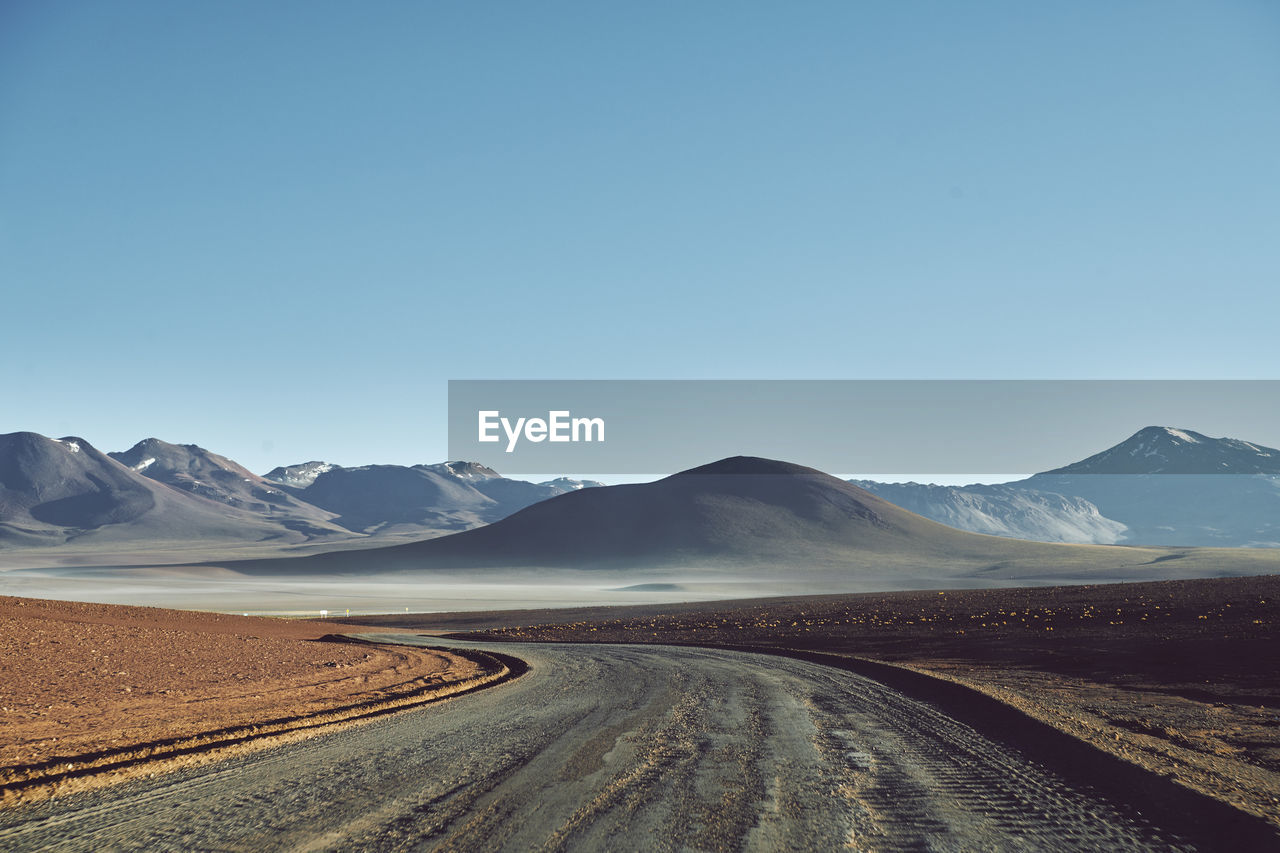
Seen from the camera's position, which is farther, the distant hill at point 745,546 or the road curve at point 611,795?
the distant hill at point 745,546

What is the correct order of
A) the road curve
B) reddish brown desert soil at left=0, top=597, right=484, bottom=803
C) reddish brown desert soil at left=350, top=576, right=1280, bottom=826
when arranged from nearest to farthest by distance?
1. the road curve
2. reddish brown desert soil at left=0, top=597, right=484, bottom=803
3. reddish brown desert soil at left=350, top=576, right=1280, bottom=826

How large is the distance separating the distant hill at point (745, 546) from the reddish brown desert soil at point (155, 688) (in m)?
103

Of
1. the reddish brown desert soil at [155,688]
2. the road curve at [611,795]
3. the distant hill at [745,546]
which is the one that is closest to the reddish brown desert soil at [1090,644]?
the road curve at [611,795]

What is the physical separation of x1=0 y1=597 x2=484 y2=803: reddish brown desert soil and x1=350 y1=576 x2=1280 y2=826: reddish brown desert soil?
37.4 feet

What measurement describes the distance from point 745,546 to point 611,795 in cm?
15475

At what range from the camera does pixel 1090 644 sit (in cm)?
3131

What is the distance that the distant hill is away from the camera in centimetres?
13562

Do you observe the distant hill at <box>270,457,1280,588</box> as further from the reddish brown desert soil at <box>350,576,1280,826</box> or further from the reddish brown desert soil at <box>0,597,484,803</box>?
the reddish brown desert soil at <box>0,597,484,803</box>

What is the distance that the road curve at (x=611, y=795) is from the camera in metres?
7.15

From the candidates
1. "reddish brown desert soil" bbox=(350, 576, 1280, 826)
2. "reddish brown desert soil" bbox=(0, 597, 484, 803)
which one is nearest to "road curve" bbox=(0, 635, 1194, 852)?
"reddish brown desert soil" bbox=(0, 597, 484, 803)

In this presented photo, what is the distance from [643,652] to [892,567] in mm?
114139

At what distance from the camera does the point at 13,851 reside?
681 cm

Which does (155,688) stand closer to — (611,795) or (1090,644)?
(611,795)

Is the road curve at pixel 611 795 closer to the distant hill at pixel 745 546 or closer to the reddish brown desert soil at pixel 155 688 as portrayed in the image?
the reddish brown desert soil at pixel 155 688
